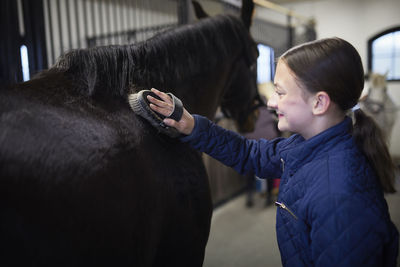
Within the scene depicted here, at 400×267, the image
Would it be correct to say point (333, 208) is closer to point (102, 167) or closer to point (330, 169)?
point (330, 169)

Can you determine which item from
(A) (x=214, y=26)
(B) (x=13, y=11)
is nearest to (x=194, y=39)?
(A) (x=214, y=26)

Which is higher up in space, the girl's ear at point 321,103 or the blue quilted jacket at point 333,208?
the girl's ear at point 321,103

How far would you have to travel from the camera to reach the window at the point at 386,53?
216 inches

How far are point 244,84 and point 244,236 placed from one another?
1586mm

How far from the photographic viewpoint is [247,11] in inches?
63.8

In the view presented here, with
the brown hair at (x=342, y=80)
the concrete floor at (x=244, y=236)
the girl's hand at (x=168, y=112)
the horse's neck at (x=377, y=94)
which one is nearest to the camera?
the brown hair at (x=342, y=80)

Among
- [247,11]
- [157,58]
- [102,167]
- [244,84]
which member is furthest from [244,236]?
[102,167]

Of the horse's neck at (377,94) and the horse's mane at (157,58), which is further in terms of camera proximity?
the horse's neck at (377,94)

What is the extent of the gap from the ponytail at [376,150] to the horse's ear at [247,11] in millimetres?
1010

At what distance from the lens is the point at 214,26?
1.36m

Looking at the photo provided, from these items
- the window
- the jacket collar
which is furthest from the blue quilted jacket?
the window

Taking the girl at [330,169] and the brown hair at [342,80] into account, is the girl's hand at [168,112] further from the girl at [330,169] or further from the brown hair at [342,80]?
the brown hair at [342,80]

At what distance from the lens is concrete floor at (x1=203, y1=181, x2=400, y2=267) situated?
2.29 m

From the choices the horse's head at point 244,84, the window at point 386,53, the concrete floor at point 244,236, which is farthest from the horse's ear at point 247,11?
the window at point 386,53
